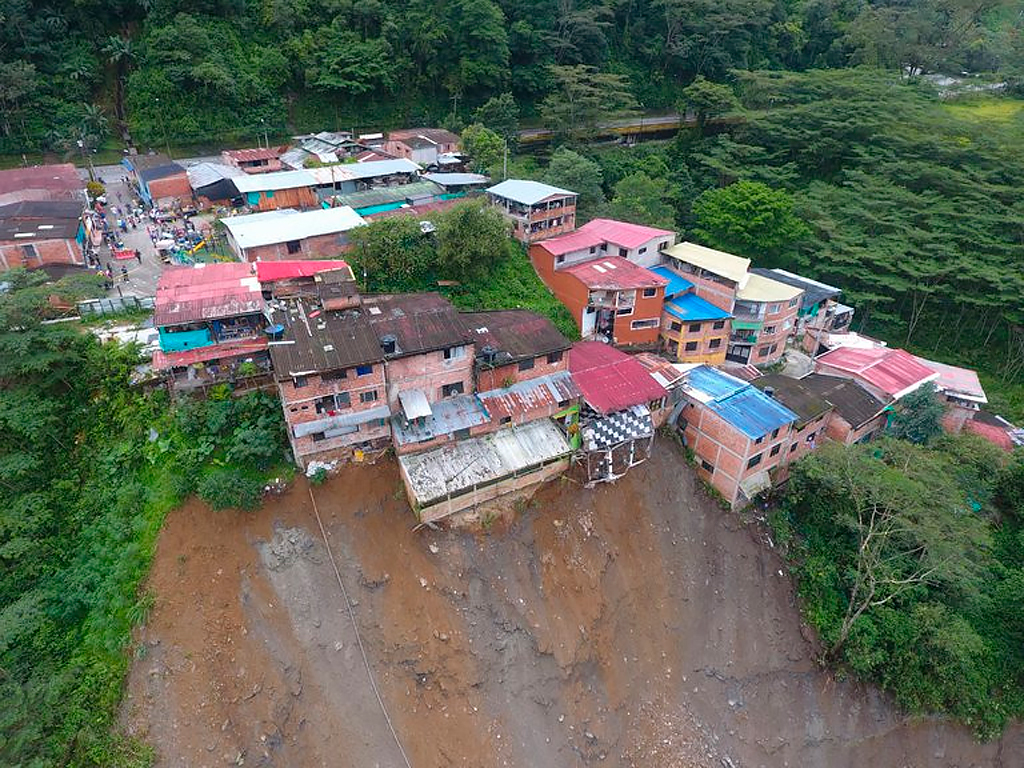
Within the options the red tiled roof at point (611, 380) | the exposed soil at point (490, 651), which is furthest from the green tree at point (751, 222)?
the exposed soil at point (490, 651)

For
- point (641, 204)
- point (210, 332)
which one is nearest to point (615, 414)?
point (210, 332)

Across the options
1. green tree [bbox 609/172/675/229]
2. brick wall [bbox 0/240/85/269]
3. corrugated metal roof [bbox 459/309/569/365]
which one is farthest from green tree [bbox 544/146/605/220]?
brick wall [bbox 0/240/85/269]

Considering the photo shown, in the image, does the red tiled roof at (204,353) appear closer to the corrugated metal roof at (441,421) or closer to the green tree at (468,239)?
the corrugated metal roof at (441,421)

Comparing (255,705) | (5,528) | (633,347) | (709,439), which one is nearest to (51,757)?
(255,705)

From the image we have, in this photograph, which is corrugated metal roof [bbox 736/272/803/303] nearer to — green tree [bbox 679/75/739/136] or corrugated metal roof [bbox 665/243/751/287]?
corrugated metal roof [bbox 665/243/751/287]

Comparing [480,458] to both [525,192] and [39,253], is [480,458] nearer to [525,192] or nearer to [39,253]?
[525,192]
